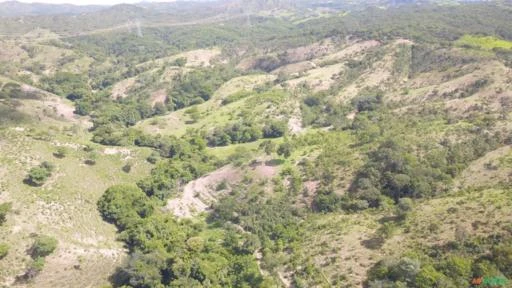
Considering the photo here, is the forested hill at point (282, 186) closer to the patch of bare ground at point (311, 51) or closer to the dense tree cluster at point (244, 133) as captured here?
the dense tree cluster at point (244, 133)

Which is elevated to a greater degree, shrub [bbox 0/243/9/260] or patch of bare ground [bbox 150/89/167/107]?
shrub [bbox 0/243/9/260]

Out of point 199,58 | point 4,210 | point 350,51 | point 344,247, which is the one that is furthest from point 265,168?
point 199,58

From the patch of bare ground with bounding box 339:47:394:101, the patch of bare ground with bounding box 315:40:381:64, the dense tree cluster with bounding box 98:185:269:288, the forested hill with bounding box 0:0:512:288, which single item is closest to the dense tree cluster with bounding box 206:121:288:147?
the forested hill with bounding box 0:0:512:288

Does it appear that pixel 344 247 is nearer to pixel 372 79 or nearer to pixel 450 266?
pixel 450 266

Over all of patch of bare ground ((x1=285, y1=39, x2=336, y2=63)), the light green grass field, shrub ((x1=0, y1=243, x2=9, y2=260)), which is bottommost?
shrub ((x1=0, y1=243, x2=9, y2=260))

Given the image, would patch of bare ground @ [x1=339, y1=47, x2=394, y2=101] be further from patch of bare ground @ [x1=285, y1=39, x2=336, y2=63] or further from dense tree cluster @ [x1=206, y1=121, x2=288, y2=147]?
patch of bare ground @ [x1=285, y1=39, x2=336, y2=63]

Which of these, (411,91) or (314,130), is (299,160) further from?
(411,91)
